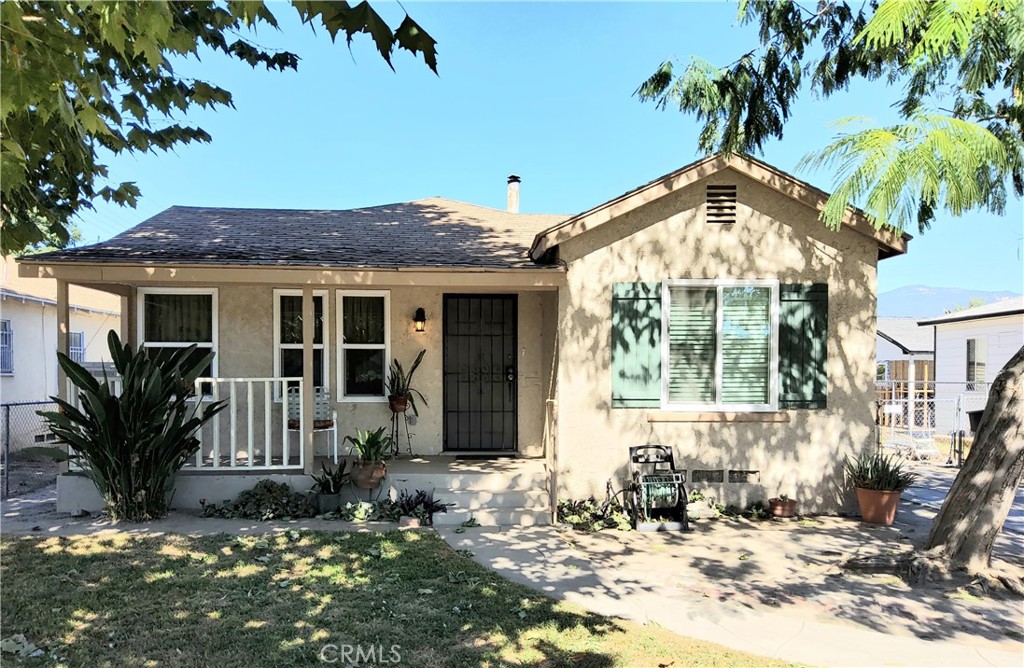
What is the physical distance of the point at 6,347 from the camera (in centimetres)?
1197

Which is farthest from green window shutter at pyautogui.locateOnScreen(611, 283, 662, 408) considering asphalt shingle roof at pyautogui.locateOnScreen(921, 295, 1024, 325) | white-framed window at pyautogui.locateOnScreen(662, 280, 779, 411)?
asphalt shingle roof at pyautogui.locateOnScreen(921, 295, 1024, 325)

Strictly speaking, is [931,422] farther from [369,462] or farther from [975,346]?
[369,462]

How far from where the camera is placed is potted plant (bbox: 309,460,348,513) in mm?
6445

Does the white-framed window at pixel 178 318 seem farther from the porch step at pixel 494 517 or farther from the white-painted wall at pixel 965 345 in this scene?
the white-painted wall at pixel 965 345

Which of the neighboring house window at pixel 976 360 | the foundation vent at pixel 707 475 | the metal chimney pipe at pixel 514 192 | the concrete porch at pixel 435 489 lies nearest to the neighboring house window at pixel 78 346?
the concrete porch at pixel 435 489

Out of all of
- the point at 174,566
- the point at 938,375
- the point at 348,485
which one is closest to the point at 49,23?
the point at 174,566

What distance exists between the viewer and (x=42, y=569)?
473cm

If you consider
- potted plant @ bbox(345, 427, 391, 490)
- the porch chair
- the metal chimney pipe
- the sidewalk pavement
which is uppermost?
the metal chimney pipe

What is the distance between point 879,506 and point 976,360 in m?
12.6

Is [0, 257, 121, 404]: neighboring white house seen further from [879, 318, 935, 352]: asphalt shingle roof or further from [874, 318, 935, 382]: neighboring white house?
[879, 318, 935, 352]: asphalt shingle roof

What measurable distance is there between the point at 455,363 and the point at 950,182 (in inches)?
239

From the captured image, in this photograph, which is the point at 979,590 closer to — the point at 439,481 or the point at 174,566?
the point at 439,481

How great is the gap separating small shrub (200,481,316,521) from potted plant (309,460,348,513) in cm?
13

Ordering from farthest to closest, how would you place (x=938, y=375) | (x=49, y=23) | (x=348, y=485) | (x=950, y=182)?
(x=938, y=375) → (x=348, y=485) → (x=950, y=182) → (x=49, y=23)
